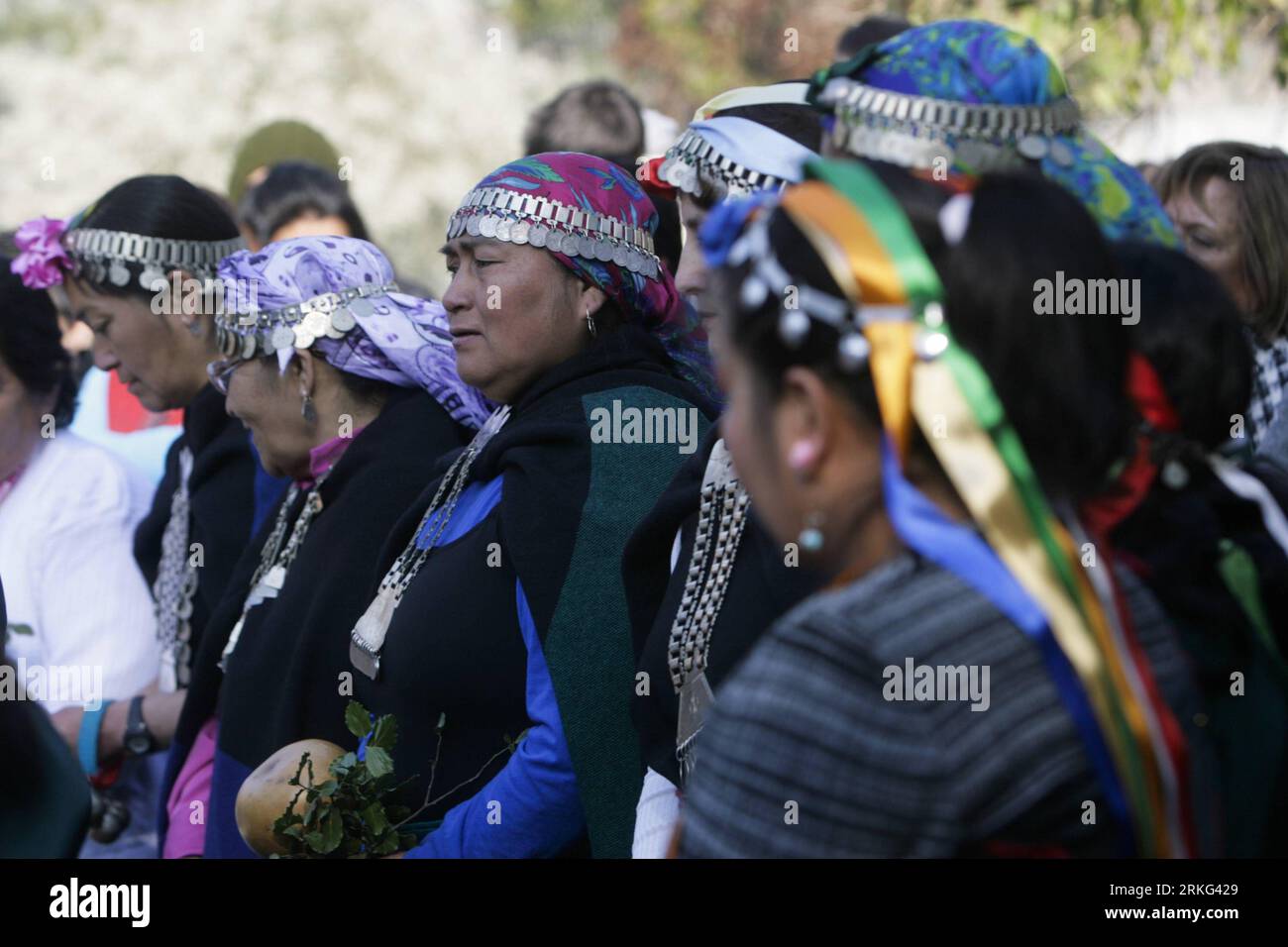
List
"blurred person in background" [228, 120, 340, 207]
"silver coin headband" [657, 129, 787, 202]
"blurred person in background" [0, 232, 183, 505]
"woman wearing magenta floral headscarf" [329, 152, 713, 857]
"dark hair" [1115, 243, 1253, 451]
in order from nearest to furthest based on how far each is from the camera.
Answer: "dark hair" [1115, 243, 1253, 451] < "silver coin headband" [657, 129, 787, 202] < "woman wearing magenta floral headscarf" [329, 152, 713, 857] < "blurred person in background" [0, 232, 183, 505] < "blurred person in background" [228, 120, 340, 207]

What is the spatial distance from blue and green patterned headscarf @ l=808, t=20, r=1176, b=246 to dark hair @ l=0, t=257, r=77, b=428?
3.09 meters

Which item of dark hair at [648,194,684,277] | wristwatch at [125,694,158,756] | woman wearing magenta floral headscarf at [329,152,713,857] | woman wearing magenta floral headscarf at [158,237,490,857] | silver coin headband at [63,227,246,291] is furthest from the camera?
silver coin headband at [63,227,246,291]

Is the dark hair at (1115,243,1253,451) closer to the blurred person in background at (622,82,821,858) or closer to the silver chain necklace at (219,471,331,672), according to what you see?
the blurred person in background at (622,82,821,858)

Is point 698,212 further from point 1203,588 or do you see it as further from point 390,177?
point 390,177

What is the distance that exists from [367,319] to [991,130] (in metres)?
2.02

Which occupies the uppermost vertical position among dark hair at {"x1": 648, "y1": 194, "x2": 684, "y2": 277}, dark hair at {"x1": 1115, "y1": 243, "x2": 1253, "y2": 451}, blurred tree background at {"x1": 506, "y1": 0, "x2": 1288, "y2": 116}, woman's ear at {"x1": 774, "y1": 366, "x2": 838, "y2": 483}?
blurred tree background at {"x1": 506, "y1": 0, "x2": 1288, "y2": 116}

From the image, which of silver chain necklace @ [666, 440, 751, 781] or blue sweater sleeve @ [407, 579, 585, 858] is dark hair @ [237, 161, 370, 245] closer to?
blue sweater sleeve @ [407, 579, 585, 858]

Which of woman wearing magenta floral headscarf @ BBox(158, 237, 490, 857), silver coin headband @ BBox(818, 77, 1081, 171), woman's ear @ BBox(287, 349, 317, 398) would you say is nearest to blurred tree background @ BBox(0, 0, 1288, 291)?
woman wearing magenta floral headscarf @ BBox(158, 237, 490, 857)

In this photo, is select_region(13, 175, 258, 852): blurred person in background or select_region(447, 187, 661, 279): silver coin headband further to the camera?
select_region(13, 175, 258, 852): blurred person in background

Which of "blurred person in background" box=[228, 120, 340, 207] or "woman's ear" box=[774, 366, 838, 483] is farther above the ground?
"blurred person in background" box=[228, 120, 340, 207]

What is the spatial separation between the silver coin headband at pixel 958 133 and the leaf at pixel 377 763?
4.94 feet

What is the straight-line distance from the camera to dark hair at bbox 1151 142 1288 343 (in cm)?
383

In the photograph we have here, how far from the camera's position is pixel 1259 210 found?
3895mm

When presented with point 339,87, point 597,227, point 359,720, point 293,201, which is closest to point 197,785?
point 359,720
